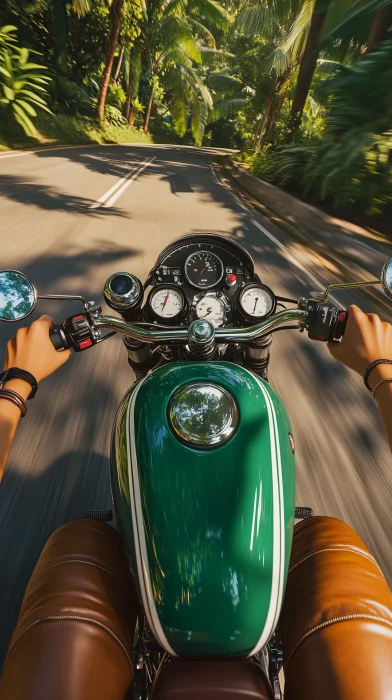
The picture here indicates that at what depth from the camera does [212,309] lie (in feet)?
6.75

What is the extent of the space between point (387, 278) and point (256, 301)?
2.15 ft

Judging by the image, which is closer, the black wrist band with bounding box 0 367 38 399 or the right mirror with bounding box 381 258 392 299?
the black wrist band with bounding box 0 367 38 399

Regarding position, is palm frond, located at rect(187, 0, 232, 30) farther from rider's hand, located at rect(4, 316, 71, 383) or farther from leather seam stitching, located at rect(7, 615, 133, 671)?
leather seam stitching, located at rect(7, 615, 133, 671)

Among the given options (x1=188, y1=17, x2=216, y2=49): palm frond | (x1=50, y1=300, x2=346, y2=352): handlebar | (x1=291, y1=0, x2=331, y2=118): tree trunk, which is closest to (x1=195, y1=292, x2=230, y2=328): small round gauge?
(x1=50, y1=300, x2=346, y2=352): handlebar

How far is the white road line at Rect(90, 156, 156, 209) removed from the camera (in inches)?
326

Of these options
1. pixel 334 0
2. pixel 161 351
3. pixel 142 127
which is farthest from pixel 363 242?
pixel 142 127

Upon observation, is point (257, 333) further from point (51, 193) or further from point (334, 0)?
point (334, 0)

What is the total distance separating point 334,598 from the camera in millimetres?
961

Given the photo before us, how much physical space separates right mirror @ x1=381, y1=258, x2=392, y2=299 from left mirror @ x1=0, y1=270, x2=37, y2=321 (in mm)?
1343

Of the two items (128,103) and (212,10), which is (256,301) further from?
(128,103)

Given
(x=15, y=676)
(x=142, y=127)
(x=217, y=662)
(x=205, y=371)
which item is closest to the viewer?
(x=15, y=676)

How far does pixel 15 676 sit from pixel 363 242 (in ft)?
23.6

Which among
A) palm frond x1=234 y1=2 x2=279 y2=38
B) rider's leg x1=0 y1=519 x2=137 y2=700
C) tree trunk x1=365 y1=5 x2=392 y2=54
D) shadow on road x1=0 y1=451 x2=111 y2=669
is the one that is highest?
palm frond x1=234 y1=2 x2=279 y2=38

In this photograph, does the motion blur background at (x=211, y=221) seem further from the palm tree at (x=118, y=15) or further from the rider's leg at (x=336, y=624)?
the rider's leg at (x=336, y=624)
